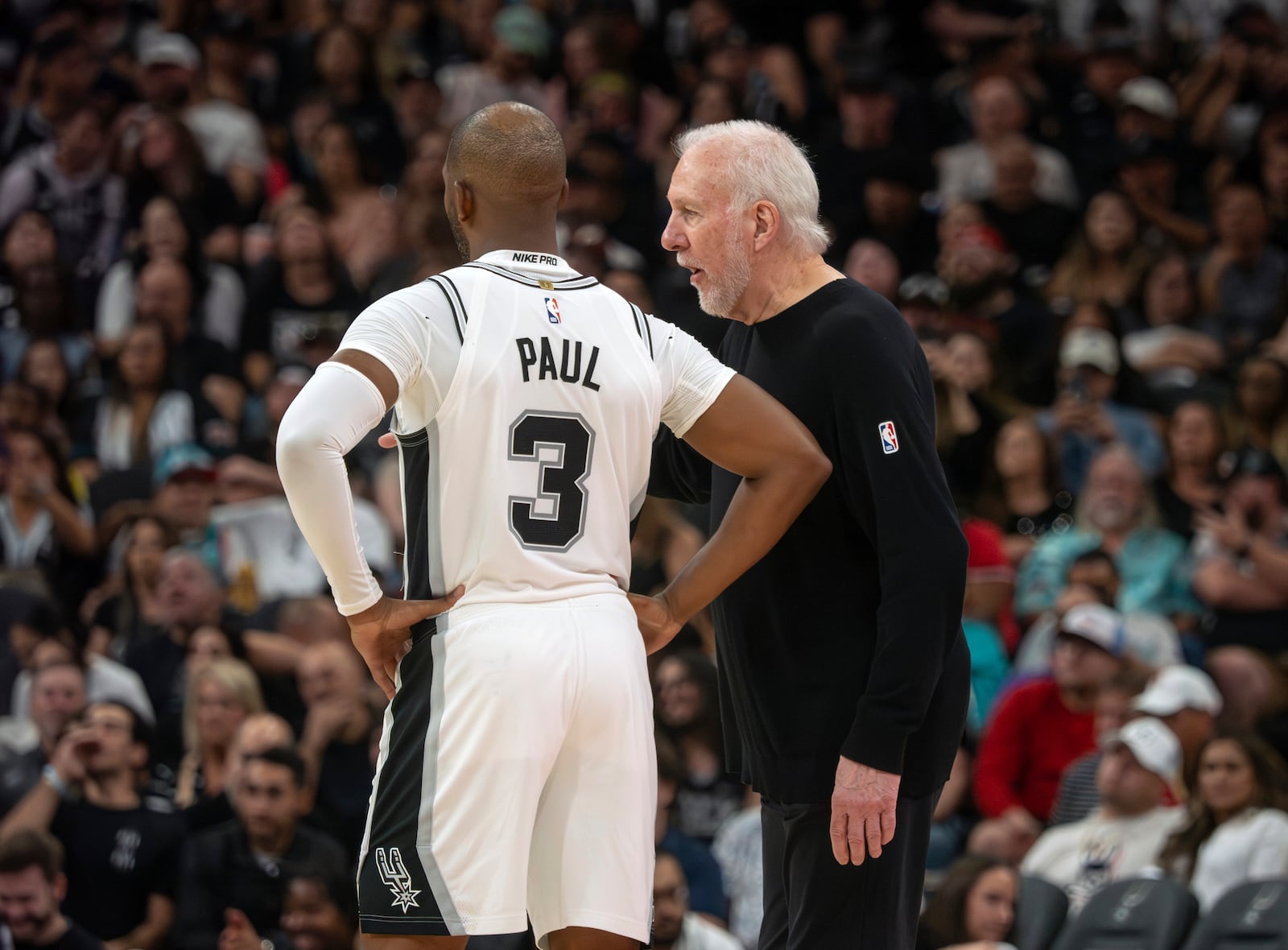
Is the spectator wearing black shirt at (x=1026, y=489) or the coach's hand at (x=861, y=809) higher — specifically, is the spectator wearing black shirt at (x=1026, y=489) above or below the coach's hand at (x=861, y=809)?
above

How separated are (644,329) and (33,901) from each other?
4719mm

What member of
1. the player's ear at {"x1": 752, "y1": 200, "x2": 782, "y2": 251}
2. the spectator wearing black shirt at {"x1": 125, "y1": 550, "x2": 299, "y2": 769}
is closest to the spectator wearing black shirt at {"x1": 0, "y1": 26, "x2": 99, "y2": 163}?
the spectator wearing black shirt at {"x1": 125, "y1": 550, "x2": 299, "y2": 769}

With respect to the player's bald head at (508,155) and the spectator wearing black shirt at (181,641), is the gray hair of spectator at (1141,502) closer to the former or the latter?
the spectator wearing black shirt at (181,641)

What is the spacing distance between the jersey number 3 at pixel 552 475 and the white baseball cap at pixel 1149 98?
29.9 ft

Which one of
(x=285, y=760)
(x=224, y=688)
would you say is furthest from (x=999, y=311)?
(x=285, y=760)

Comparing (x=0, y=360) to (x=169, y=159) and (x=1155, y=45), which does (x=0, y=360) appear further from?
(x=1155, y=45)

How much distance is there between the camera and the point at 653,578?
8844 mm

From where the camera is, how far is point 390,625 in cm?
374

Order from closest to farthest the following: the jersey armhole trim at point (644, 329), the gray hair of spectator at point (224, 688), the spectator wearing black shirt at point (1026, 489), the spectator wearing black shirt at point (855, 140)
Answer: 1. the jersey armhole trim at point (644, 329)
2. the gray hair of spectator at point (224, 688)
3. the spectator wearing black shirt at point (1026, 489)
4. the spectator wearing black shirt at point (855, 140)

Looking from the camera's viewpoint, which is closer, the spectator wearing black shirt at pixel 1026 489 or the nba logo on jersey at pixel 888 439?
the nba logo on jersey at pixel 888 439

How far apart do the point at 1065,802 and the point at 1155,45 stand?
717cm

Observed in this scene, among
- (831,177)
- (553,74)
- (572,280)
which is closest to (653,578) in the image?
(831,177)

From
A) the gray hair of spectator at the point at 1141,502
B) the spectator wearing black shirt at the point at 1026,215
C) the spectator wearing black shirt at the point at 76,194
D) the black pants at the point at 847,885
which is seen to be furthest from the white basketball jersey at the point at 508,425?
the spectator wearing black shirt at the point at 76,194

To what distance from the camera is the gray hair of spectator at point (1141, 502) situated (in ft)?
30.3
